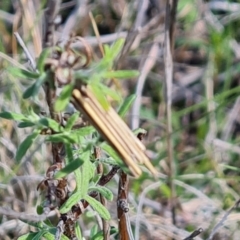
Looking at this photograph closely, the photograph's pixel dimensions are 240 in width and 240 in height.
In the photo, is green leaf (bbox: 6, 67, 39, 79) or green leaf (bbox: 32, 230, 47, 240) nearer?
green leaf (bbox: 6, 67, 39, 79)

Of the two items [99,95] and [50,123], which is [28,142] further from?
[99,95]

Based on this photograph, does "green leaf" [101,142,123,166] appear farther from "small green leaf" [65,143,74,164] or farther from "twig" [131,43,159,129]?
"twig" [131,43,159,129]

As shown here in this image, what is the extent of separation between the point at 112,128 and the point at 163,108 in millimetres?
1267

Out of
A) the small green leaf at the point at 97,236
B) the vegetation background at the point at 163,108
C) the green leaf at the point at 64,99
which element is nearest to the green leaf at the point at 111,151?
the green leaf at the point at 64,99

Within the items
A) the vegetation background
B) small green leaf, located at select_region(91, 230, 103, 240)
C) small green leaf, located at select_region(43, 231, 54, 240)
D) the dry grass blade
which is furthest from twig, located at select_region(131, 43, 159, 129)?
the dry grass blade

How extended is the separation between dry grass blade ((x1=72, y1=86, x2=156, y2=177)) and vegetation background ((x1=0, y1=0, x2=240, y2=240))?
0.65 metres

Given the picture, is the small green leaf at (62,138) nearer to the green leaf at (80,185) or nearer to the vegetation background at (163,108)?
the green leaf at (80,185)

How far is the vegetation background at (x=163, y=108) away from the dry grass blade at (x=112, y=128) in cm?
65

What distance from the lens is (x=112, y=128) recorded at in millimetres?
808

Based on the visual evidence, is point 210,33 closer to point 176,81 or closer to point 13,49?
point 176,81

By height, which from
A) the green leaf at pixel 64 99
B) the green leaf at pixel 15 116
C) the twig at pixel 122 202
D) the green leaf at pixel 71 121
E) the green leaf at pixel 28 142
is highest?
the green leaf at pixel 15 116

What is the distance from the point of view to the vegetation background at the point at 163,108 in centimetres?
159

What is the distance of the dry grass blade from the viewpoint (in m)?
0.77

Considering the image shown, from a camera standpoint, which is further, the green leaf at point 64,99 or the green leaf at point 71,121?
the green leaf at point 71,121
